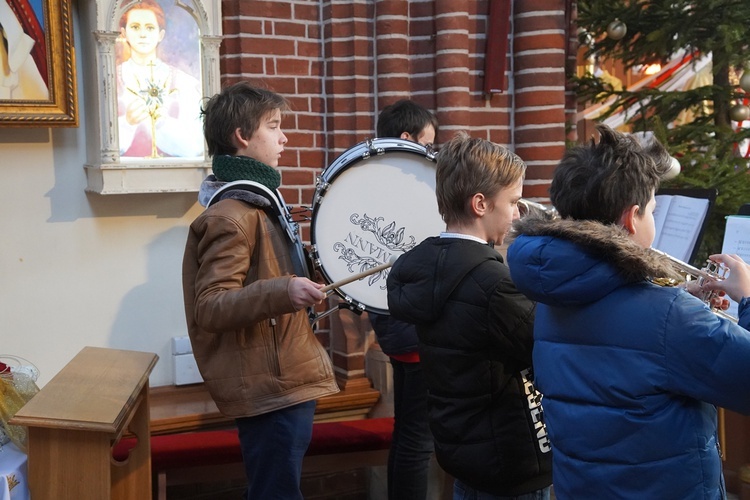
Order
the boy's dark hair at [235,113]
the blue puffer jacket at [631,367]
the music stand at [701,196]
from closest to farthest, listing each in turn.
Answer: the blue puffer jacket at [631,367] < the boy's dark hair at [235,113] < the music stand at [701,196]

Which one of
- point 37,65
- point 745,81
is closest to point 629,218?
point 745,81

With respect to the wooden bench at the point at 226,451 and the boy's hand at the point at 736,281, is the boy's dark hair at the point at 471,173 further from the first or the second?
the wooden bench at the point at 226,451

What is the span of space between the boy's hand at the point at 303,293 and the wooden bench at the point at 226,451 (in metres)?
1.46

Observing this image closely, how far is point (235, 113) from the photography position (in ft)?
8.11

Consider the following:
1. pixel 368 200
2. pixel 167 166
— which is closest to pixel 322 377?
pixel 368 200

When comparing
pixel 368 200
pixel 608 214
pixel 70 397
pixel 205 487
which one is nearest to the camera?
pixel 608 214

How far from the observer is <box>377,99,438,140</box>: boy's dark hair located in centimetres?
335

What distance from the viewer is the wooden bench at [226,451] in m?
3.42

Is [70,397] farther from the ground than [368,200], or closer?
closer

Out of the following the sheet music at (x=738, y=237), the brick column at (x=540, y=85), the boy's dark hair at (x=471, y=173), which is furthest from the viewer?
the brick column at (x=540, y=85)

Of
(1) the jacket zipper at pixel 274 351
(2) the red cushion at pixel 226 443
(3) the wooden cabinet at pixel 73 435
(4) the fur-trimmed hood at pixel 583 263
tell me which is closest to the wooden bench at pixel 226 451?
(2) the red cushion at pixel 226 443

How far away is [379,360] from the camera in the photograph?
4055 mm

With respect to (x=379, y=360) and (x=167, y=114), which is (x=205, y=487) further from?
(x=167, y=114)

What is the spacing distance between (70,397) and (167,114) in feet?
5.54
